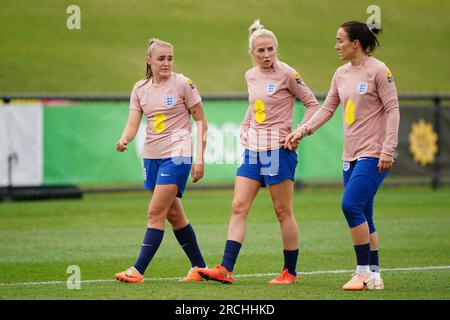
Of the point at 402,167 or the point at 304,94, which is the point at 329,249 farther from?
the point at 402,167

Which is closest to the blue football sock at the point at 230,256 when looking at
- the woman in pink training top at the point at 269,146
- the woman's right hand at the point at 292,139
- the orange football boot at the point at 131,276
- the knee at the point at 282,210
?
the woman in pink training top at the point at 269,146

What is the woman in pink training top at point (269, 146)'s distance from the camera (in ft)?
28.9

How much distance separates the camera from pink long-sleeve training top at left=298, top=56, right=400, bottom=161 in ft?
27.4

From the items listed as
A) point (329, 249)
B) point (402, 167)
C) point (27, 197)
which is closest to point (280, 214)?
point (329, 249)

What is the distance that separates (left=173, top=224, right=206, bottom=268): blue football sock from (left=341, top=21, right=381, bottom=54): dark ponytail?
238 cm

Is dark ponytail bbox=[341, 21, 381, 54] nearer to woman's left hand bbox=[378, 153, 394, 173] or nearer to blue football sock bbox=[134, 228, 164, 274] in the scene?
woman's left hand bbox=[378, 153, 394, 173]

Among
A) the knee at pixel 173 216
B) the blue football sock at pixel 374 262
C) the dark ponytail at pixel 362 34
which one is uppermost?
the dark ponytail at pixel 362 34

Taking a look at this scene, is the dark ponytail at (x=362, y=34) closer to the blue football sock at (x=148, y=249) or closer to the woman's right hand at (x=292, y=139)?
the woman's right hand at (x=292, y=139)

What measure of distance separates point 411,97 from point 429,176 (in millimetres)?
1664

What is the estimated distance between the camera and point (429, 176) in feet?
66.6

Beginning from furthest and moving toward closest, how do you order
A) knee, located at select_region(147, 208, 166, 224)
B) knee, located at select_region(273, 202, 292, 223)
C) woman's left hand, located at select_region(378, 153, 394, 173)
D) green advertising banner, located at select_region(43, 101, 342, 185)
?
green advertising banner, located at select_region(43, 101, 342, 185)
knee, located at select_region(147, 208, 166, 224)
knee, located at select_region(273, 202, 292, 223)
woman's left hand, located at select_region(378, 153, 394, 173)

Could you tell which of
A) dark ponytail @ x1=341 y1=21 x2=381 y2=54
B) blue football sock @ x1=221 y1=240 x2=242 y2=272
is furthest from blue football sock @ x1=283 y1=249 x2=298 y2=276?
dark ponytail @ x1=341 y1=21 x2=381 y2=54

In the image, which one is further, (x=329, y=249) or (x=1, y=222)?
(x=1, y=222)
